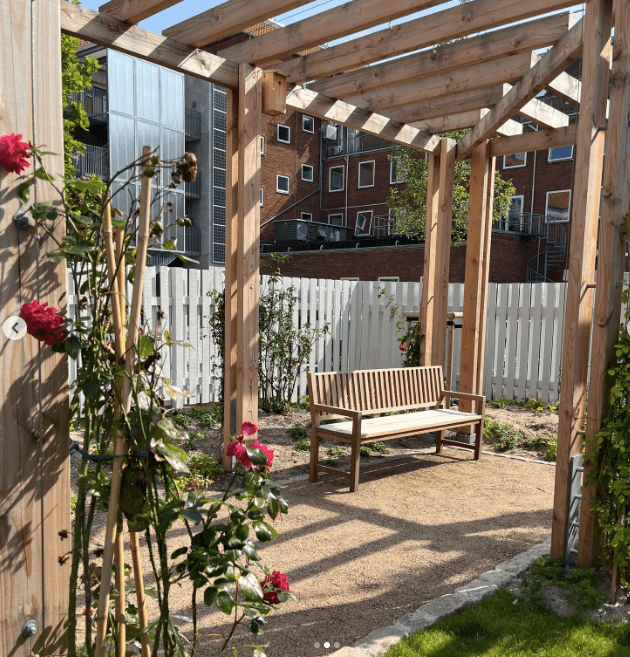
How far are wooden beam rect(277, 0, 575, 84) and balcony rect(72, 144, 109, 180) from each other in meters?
20.2

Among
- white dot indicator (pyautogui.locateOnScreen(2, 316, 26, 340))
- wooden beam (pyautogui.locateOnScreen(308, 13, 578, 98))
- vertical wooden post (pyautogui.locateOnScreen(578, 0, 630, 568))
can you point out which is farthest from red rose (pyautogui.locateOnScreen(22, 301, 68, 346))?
wooden beam (pyautogui.locateOnScreen(308, 13, 578, 98))

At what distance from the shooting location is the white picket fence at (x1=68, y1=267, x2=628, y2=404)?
9.05 metres

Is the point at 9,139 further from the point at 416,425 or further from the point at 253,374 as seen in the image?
the point at 416,425

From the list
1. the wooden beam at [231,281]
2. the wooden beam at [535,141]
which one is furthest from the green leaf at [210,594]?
the wooden beam at [535,141]

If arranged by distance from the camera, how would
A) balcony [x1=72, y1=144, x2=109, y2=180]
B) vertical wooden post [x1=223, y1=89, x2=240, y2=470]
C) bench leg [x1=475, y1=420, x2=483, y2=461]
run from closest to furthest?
vertical wooden post [x1=223, y1=89, x2=240, y2=470]
bench leg [x1=475, y1=420, x2=483, y2=461]
balcony [x1=72, y1=144, x2=109, y2=180]

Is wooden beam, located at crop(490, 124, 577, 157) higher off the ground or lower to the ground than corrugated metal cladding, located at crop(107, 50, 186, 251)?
lower

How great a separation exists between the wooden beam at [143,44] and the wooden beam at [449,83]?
194 centimetres

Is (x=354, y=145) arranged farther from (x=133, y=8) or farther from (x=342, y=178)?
(x=133, y=8)

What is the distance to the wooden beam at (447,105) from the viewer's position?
672 centimetres

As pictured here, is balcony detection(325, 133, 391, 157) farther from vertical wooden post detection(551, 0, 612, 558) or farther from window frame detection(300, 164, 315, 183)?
vertical wooden post detection(551, 0, 612, 558)

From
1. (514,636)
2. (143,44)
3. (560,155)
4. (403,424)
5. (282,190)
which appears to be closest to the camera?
(514,636)

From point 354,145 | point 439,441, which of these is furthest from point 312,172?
point 439,441

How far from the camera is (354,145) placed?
109ft

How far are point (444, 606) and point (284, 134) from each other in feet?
102
